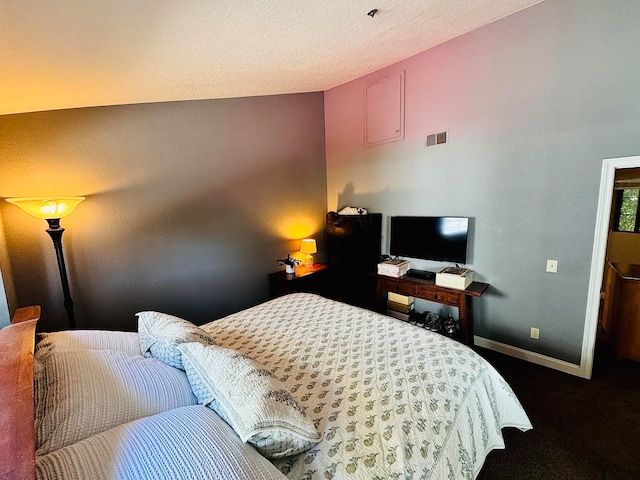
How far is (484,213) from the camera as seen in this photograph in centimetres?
264

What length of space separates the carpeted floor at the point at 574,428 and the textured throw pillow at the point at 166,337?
1750mm

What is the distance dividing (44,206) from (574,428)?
370cm

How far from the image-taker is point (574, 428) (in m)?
1.80

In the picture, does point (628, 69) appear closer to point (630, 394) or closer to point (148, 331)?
point (630, 394)

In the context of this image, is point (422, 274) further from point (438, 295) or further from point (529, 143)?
point (529, 143)

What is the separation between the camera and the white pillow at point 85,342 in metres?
1.26

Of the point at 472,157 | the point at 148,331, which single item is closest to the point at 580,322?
the point at 472,157

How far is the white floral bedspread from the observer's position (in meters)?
0.95

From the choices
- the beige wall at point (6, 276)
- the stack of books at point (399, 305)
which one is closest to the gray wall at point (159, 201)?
the beige wall at point (6, 276)

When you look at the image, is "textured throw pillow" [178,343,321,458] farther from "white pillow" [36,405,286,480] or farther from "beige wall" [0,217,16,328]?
"beige wall" [0,217,16,328]

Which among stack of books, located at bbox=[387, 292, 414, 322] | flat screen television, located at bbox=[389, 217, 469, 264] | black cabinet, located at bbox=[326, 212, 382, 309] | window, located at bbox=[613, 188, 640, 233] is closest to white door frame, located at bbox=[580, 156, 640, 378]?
flat screen television, located at bbox=[389, 217, 469, 264]

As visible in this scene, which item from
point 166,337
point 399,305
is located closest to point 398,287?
point 399,305

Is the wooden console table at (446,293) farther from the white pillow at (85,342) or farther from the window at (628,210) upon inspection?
the window at (628,210)

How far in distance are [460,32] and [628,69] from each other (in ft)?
4.24
